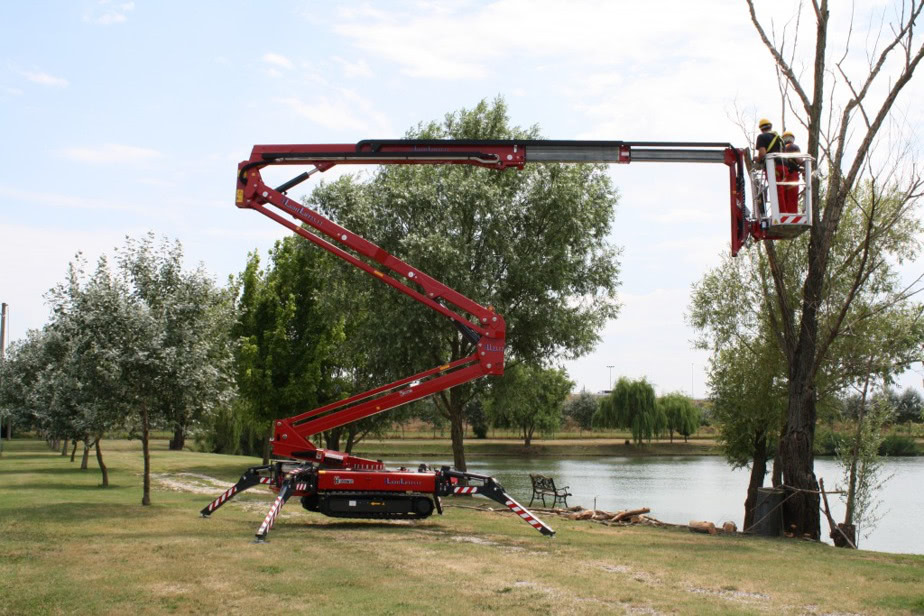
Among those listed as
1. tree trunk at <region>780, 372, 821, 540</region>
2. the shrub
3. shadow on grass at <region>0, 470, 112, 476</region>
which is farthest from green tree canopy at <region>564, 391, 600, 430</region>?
tree trunk at <region>780, 372, 821, 540</region>

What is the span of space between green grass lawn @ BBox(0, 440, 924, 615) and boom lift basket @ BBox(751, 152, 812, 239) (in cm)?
503

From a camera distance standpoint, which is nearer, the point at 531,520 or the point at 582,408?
the point at 531,520

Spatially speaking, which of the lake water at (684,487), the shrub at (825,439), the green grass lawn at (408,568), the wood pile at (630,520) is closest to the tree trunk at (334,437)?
the lake water at (684,487)

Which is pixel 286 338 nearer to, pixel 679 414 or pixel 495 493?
pixel 495 493

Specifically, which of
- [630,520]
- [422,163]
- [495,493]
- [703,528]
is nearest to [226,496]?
[495,493]

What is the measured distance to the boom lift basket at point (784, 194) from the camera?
43.0ft

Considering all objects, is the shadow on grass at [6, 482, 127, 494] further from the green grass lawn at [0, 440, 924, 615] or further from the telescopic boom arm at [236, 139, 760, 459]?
the telescopic boom arm at [236, 139, 760, 459]

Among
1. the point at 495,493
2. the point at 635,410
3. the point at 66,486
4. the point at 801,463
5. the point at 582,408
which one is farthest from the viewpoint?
the point at 582,408

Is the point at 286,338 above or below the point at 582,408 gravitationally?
above

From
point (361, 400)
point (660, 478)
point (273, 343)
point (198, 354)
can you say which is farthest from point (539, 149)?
point (660, 478)

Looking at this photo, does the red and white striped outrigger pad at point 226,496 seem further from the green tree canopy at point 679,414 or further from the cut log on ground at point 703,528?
the green tree canopy at point 679,414

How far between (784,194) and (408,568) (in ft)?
26.4

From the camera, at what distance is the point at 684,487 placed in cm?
4200

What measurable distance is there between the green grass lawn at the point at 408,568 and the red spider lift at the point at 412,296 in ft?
1.98
